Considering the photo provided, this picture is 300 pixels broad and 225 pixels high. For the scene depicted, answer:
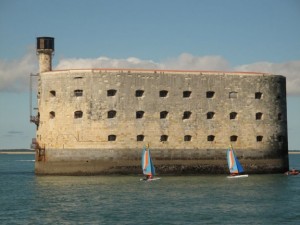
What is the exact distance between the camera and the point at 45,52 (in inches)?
1935

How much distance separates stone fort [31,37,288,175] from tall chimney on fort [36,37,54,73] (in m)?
1.18

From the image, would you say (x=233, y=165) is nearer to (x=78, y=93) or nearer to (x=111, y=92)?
(x=111, y=92)

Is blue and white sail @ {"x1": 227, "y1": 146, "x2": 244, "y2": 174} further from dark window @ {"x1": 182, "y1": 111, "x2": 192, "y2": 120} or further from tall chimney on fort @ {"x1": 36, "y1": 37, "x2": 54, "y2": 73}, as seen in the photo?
tall chimney on fort @ {"x1": 36, "y1": 37, "x2": 54, "y2": 73}

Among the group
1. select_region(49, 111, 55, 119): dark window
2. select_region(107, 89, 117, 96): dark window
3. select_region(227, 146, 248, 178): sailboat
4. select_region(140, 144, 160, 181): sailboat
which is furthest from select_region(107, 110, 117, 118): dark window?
select_region(227, 146, 248, 178): sailboat

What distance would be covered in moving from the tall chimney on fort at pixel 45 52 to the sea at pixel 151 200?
7.92 metres

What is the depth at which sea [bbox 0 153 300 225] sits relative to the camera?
91.6ft

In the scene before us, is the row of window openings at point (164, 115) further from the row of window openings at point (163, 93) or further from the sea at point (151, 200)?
the sea at point (151, 200)

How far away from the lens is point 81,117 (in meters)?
45.2

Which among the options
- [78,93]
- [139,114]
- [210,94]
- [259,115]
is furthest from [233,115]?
[78,93]

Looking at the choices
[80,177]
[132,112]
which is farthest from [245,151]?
[80,177]

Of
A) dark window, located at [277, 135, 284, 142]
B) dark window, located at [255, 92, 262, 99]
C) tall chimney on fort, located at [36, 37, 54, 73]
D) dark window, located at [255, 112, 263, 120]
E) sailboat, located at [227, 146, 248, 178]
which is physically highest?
tall chimney on fort, located at [36, 37, 54, 73]

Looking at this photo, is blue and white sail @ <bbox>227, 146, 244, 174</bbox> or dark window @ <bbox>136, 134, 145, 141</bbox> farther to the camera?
blue and white sail @ <bbox>227, 146, 244, 174</bbox>

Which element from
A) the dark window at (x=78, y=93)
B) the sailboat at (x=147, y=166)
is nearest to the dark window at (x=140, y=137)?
the sailboat at (x=147, y=166)

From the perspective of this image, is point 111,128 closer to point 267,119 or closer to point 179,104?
point 179,104
